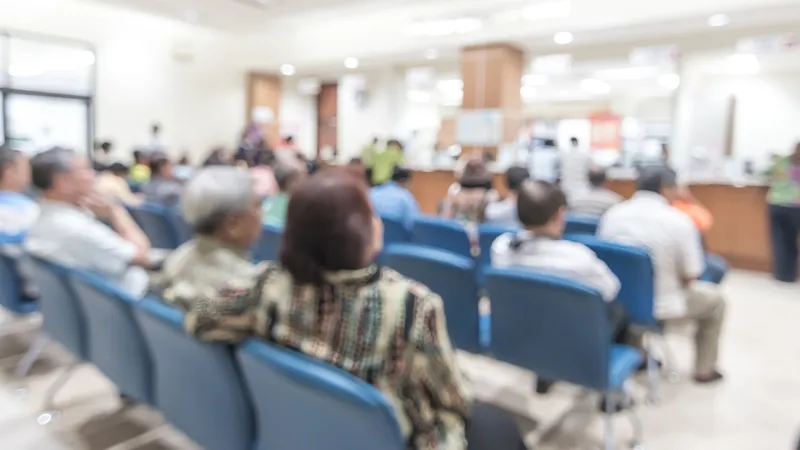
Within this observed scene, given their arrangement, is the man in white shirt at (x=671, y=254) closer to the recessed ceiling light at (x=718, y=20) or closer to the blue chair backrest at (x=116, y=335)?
the blue chair backrest at (x=116, y=335)

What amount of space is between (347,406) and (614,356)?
1.49 m

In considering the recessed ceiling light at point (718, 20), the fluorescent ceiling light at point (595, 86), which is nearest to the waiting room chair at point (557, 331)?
the recessed ceiling light at point (718, 20)

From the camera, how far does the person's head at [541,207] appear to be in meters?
2.34

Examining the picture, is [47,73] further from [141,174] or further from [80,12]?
[141,174]

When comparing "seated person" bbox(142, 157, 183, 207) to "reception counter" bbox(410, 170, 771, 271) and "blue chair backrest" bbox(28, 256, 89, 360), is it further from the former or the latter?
"reception counter" bbox(410, 170, 771, 271)

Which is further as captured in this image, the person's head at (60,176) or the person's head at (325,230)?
the person's head at (60,176)

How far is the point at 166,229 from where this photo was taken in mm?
4148

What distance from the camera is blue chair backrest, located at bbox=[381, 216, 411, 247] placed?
4020mm

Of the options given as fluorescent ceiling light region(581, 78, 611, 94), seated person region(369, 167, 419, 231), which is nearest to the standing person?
seated person region(369, 167, 419, 231)

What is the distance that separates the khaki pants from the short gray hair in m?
2.30

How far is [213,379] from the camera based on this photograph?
152cm

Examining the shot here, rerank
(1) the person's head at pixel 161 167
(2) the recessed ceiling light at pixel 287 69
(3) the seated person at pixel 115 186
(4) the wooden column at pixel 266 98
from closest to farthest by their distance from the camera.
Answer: (3) the seated person at pixel 115 186 → (1) the person's head at pixel 161 167 → (2) the recessed ceiling light at pixel 287 69 → (4) the wooden column at pixel 266 98

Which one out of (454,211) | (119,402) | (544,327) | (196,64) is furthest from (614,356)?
(196,64)

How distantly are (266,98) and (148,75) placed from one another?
244 centimetres
